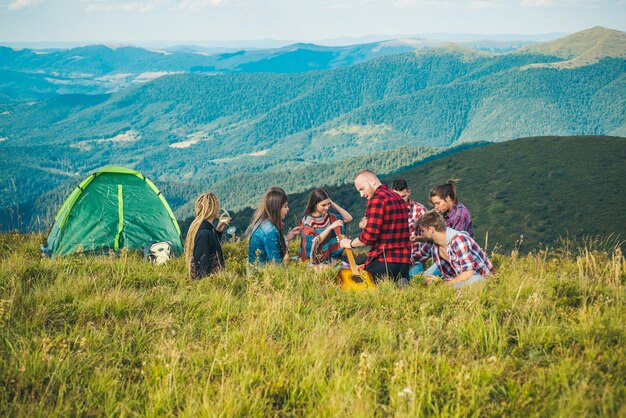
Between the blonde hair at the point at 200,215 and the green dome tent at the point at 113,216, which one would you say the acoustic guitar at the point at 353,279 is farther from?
the green dome tent at the point at 113,216

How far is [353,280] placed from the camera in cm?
651

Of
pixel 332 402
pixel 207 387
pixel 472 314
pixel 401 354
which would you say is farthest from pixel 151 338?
pixel 472 314

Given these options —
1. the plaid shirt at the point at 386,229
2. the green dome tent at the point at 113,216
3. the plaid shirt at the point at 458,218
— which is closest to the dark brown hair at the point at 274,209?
the plaid shirt at the point at 386,229

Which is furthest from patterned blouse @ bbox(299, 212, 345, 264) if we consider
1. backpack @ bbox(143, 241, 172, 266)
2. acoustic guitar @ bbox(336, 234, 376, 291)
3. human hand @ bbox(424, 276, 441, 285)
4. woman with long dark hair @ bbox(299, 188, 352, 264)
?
backpack @ bbox(143, 241, 172, 266)

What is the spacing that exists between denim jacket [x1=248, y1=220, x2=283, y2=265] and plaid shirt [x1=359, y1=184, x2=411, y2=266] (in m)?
1.51

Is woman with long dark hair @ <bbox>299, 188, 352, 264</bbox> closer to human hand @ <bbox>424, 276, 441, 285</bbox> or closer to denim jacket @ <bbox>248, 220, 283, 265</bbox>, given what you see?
denim jacket @ <bbox>248, 220, 283, 265</bbox>

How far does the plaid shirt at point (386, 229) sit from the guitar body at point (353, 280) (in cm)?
57

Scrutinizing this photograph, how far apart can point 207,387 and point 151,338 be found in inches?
49.2

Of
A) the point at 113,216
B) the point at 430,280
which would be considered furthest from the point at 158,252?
the point at 430,280

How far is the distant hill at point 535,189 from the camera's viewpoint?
80.7 m

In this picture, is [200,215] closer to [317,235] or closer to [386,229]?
[317,235]

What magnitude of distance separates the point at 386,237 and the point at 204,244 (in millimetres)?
2710

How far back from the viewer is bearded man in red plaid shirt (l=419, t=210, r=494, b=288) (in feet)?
22.1

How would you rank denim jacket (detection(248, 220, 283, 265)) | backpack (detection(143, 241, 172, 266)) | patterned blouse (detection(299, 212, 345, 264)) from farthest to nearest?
backpack (detection(143, 241, 172, 266)) → patterned blouse (detection(299, 212, 345, 264)) → denim jacket (detection(248, 220, 283, 265))
